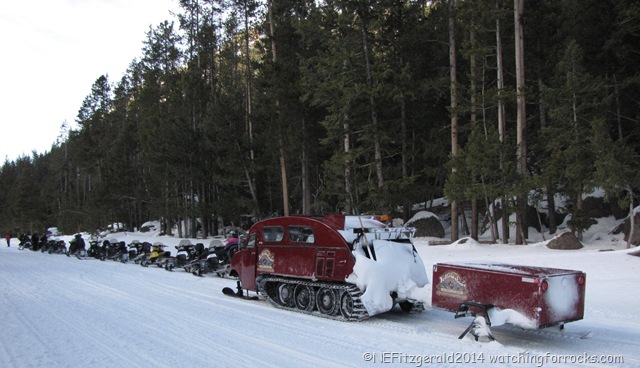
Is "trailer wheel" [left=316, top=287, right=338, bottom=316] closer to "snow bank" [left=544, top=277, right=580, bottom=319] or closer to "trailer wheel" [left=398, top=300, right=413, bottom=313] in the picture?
"trailer wheel" [left=398, top=300, right=413, bottom=313]

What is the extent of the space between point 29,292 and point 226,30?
32066 millimetres

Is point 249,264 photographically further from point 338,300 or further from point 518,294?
point 518,294

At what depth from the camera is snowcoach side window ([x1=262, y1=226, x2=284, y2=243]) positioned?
1059cm

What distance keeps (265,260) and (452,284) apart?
4613mm

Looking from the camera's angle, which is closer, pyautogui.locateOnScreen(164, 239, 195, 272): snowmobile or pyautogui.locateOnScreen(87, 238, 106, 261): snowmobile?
pyautogui.locateOnScreen(164, 239, 195, 272): snowmobile

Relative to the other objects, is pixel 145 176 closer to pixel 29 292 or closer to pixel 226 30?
pixel 226 30

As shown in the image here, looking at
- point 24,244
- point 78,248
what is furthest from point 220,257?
point 24,244

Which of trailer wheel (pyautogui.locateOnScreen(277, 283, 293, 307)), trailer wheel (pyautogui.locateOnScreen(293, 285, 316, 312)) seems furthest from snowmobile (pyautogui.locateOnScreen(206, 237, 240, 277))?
trailer wheel (pyautogui.locateOnScreen(293, 285, 316, 312))

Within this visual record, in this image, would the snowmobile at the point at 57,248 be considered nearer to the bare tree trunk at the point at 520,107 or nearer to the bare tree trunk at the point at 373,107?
the bare tree trunk at the point at 373,107

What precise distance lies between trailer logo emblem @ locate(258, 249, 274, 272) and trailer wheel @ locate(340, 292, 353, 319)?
2.24 metres

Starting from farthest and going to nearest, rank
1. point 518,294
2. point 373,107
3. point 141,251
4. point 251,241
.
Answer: point 373,107
point 141,251
point 251,241
point 518,294

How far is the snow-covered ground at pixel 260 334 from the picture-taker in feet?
20.7

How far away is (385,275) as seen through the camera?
875 centimetres

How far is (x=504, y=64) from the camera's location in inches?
952
